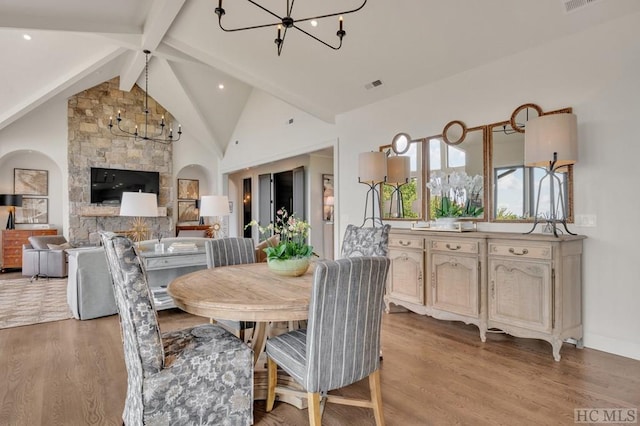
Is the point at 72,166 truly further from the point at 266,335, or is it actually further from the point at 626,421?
the point at 626,421

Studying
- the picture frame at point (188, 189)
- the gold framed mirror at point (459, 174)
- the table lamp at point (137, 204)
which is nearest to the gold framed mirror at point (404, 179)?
the gold framed mirror at point (459, 174)

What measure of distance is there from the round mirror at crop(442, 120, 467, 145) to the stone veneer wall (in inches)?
292

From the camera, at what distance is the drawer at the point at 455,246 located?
10.7 ft

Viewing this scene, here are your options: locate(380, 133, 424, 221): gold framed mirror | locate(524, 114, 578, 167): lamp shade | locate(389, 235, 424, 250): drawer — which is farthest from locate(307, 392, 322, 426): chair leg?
locate(380, 133, 424, 221): gold framed mirror

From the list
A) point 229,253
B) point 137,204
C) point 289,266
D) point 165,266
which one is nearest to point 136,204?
point 137,204

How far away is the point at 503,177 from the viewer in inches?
138

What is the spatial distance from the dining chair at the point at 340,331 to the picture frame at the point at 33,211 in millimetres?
8679

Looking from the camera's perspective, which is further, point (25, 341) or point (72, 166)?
point (72, 166)

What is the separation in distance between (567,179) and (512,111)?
0.85 metres

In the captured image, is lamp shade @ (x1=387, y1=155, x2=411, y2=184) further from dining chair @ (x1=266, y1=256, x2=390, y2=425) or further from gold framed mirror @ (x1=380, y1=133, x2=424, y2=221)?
dining chair @ (x1=266, y1=256, x2=390, y2=425)

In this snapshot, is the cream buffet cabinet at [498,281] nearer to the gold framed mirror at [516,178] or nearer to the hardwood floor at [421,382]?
the hardwood floor at [421,382]

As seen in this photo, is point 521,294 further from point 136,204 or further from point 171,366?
point 136,204

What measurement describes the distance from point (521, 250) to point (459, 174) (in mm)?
1146

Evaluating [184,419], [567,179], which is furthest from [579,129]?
[184,419]
